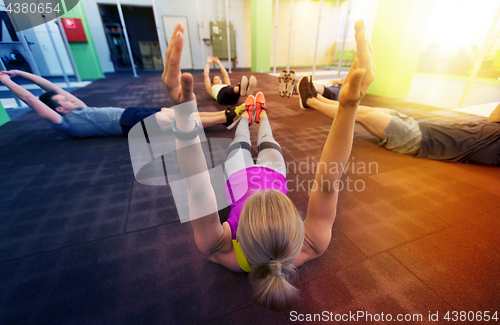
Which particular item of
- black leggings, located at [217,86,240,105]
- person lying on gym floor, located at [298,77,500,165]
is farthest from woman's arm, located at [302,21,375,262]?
black leggings, located at [217,86,240,105]

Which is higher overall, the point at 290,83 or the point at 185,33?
the point at 185,33

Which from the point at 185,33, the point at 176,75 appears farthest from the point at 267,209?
the point at 185,33

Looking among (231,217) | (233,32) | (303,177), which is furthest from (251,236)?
(233,32)

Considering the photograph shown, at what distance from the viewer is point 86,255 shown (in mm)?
1024

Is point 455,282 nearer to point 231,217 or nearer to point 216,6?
point 231,217

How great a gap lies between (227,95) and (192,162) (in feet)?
9.04

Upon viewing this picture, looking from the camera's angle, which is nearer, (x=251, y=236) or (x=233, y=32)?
(x=251, y=236)

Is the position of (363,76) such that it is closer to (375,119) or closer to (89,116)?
(375,119)

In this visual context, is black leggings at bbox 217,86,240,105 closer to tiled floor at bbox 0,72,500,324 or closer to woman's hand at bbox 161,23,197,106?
tiled floor at bbox 0,72,500,324

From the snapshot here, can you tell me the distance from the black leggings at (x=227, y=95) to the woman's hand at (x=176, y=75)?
266 cm

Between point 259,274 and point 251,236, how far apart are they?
0.12 meters

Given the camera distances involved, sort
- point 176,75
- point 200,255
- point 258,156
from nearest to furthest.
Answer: point 176,75, point 200,255, point 258,156

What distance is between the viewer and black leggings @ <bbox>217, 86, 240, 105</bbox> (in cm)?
313

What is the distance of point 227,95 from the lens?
126 inches
